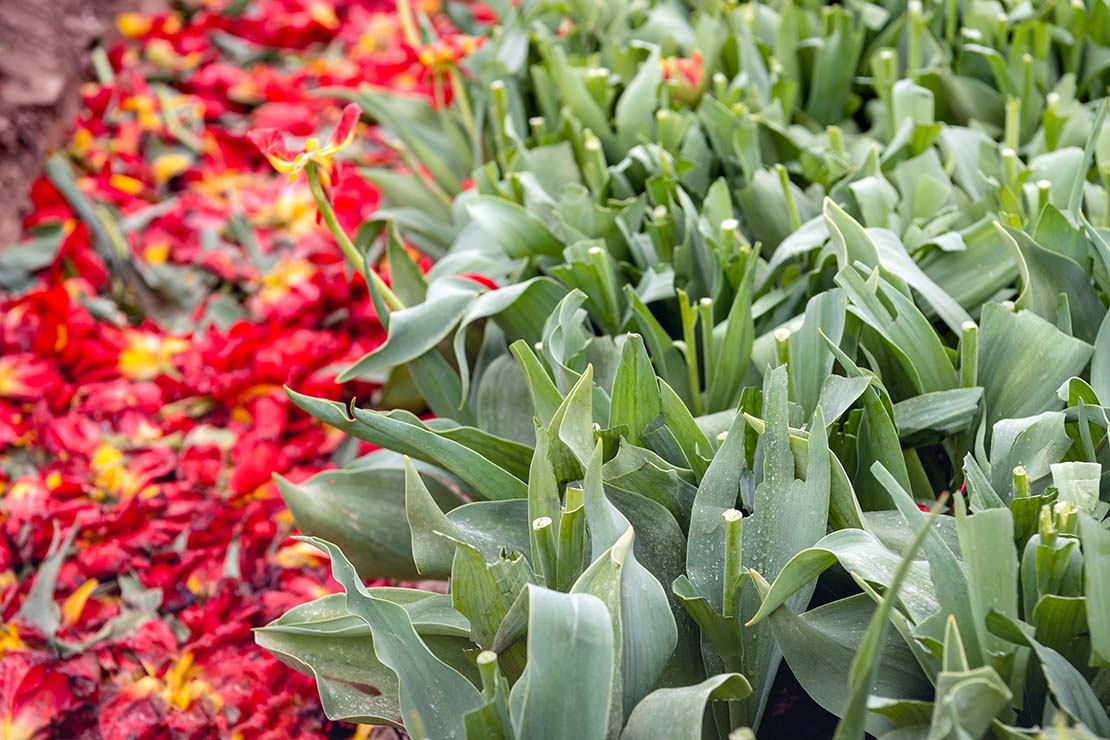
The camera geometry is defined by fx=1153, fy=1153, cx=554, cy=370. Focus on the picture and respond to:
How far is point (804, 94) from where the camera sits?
2121mm

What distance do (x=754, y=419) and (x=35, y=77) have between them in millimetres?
2308

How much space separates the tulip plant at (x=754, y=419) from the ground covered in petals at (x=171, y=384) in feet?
0.92

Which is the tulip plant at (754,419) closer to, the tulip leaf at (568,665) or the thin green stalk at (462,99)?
the tulip leaf at (568,665)

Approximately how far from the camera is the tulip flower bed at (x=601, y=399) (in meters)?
1.01

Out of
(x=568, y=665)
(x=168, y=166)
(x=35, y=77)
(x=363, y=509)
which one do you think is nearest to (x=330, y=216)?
(x=363, y=509)

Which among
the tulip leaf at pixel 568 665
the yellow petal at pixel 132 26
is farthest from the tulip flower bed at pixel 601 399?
the yellow petal at pixel 132 26

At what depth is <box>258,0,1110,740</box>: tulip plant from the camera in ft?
3.14

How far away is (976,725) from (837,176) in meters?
0.96

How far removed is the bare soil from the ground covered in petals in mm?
53

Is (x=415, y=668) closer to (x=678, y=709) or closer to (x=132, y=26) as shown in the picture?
(x=678, y=709)

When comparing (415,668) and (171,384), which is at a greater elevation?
(415,668)

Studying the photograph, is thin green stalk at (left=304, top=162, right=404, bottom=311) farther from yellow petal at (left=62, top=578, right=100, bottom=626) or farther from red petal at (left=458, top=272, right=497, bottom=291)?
yellow petal at (left=62, top=578, right=100, bottom=626)

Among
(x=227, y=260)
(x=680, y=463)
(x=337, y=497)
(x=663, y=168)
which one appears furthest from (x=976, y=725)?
(x=227, y=260)

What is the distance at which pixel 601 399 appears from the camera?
1.26 meters
